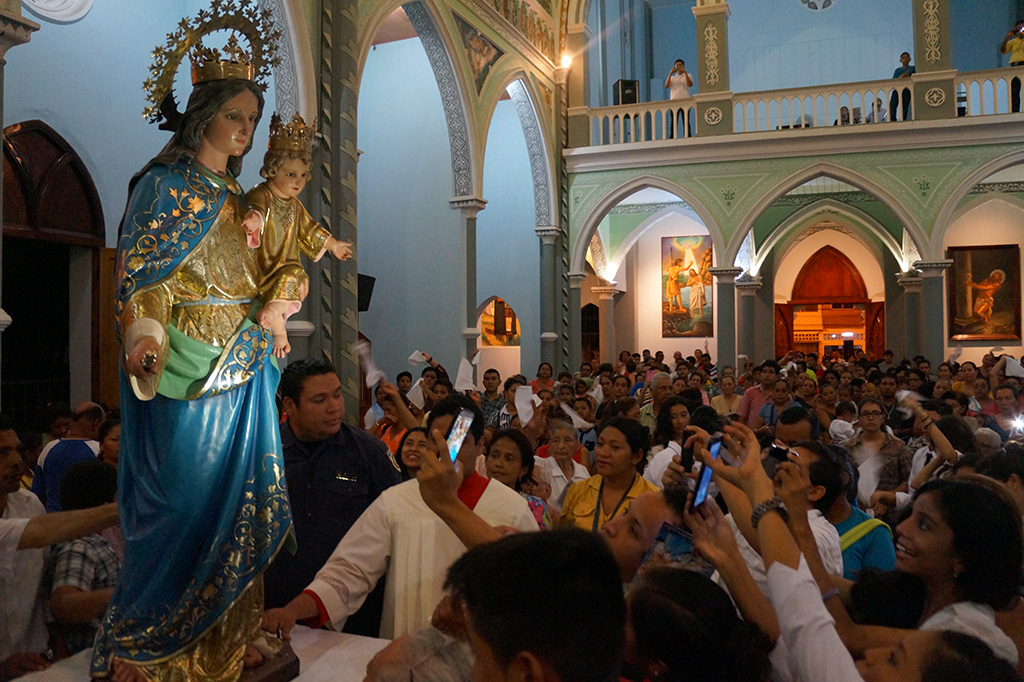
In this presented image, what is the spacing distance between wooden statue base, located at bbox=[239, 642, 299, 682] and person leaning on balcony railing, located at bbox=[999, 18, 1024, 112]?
15.0 meters

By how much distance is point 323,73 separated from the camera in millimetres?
8297

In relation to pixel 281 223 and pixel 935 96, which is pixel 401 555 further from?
pixel 935 96

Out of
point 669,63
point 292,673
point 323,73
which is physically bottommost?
point 292,673

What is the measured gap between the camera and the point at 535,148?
14.6 meters

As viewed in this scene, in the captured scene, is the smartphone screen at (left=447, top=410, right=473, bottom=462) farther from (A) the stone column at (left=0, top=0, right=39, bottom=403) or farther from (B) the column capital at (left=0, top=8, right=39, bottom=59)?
(B) the column capital at (left=0, top=8, right=39, bottom=59)

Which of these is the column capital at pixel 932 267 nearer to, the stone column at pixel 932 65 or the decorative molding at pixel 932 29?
the stone column at pixel 932 65

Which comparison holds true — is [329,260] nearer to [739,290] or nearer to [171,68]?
[171,68]

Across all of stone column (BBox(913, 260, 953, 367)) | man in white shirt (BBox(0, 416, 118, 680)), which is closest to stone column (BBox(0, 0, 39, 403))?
man in white shirt (BBox(0, 416, 118, 680))

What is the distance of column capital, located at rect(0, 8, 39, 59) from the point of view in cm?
494

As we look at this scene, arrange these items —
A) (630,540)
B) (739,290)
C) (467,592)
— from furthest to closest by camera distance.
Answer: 1. (739,290)
2. (630,540)
3. (467,592)

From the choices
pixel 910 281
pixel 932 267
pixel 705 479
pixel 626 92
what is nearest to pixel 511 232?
pixel 626 92

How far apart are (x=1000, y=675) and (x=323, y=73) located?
8.08 meters

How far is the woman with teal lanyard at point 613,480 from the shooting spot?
11.5 feet

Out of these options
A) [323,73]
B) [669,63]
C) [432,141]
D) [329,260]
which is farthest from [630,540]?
[669,63]
